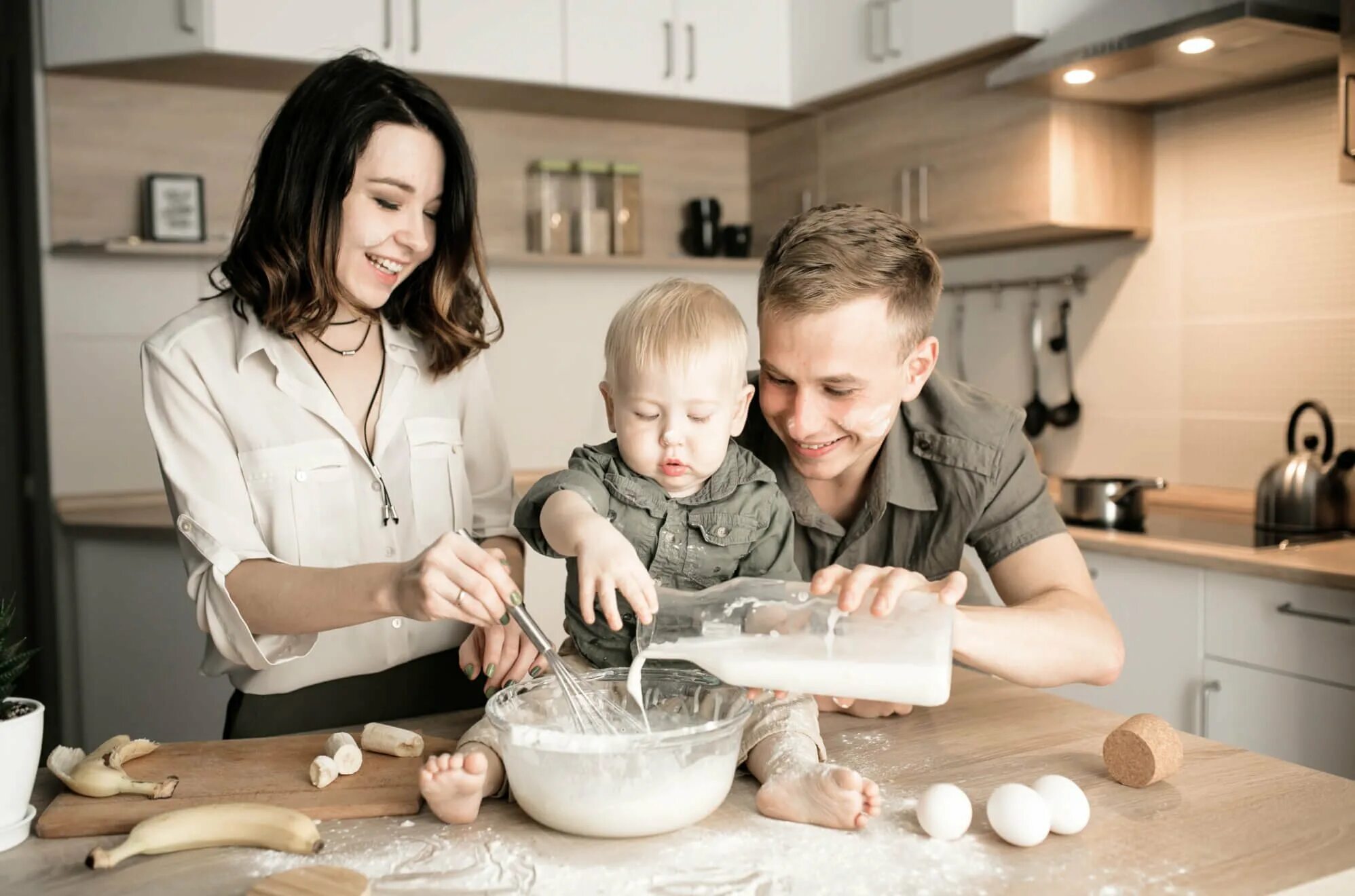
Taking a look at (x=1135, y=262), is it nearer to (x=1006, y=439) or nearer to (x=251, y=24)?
(x=1006, y=439)

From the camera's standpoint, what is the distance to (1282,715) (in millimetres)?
2336

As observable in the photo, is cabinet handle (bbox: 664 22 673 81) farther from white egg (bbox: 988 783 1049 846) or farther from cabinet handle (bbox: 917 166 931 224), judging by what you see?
white egg (bbox: 988 783 1049 846)

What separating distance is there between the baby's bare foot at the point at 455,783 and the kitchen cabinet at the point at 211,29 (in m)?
2.36

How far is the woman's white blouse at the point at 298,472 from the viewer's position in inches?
56.7

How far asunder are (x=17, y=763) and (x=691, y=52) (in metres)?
2.97

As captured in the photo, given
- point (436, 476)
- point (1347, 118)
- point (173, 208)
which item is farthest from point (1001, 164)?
point (173, 208)

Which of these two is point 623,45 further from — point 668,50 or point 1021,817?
point 1021,817

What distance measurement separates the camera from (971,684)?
1488mm

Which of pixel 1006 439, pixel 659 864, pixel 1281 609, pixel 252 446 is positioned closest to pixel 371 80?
pixel 252 446

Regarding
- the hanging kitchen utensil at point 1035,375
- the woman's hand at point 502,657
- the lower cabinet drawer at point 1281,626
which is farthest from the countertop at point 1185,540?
the woman's hand at point 502,657

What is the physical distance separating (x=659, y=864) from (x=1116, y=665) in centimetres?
66

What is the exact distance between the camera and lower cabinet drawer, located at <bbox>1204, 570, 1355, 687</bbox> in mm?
2227

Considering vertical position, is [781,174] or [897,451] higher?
[781,174]

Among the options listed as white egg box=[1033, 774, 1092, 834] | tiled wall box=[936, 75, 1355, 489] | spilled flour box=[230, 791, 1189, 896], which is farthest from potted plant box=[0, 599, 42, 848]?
tiled wall box=[936, 75, 1355, 489]
